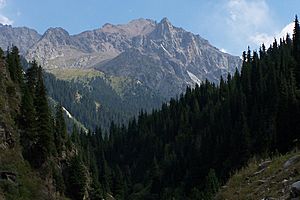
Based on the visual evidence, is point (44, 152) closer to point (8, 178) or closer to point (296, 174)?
point (8, 178)

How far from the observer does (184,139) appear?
164625 mm


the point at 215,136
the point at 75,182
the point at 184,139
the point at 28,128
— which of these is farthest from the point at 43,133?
the point at 184,139

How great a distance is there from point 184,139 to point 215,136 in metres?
31.8

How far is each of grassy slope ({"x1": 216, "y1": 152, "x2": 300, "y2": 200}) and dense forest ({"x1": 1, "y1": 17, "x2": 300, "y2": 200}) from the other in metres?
10.5

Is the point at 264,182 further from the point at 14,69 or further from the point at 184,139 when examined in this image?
the point at 184,139

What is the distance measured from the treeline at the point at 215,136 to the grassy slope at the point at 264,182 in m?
48.4

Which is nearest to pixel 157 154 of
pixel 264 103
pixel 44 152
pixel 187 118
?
pixel 187 118

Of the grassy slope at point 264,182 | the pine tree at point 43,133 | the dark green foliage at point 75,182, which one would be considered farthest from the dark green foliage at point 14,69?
the grassy slope at point 264,182

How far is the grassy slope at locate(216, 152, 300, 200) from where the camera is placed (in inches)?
647

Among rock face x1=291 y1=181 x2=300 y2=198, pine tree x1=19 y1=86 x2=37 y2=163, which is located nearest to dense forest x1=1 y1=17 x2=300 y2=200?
pine tree x1=19 y1=86 x2=37 y2=163

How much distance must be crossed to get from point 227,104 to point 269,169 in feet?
429

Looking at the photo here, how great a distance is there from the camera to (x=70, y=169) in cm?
8362

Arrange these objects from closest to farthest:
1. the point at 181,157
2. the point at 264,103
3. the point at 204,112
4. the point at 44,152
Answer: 1. the point at 44,152
2. the point at 264,103
3. the point at 181,157
4. the point at 204,112

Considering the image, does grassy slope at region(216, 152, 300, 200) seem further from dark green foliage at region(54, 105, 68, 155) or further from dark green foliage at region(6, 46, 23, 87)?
dark green foliage at region(6, 46, 23, 87)
